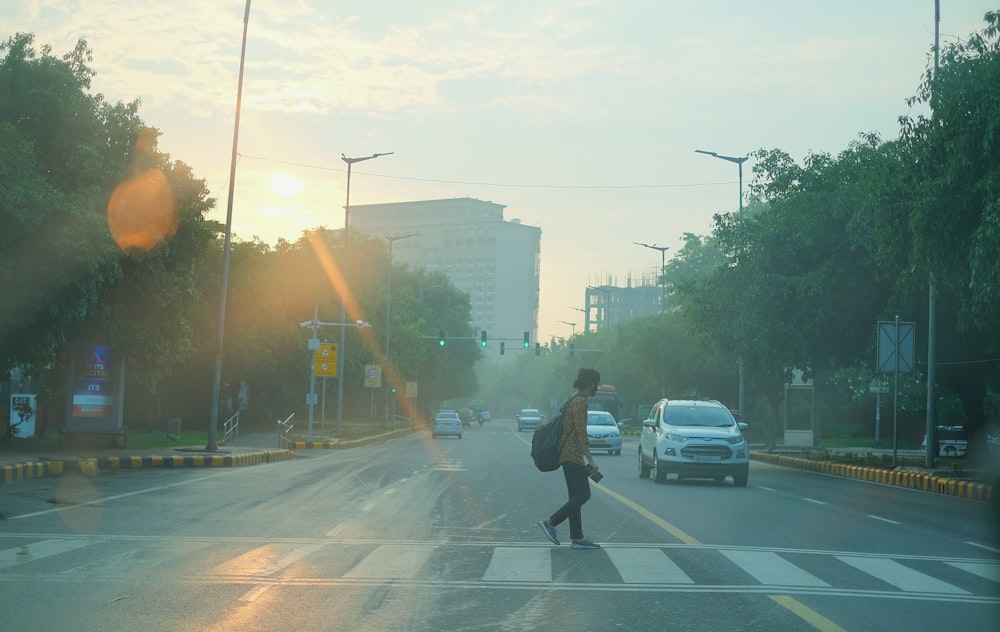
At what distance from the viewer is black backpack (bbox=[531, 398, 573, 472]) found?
12320mm

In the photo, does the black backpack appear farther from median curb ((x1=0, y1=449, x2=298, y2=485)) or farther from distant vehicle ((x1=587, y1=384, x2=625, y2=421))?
distant vehicle ((x1=587, y1=384, x2=625, y2=421))

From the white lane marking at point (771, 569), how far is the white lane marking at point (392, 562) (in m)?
3.02

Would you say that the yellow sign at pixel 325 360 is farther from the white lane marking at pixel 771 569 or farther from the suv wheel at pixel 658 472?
the white lane marking at pixel 771 569

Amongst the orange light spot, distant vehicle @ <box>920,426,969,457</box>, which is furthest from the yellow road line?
distant vehicle @ <box>920,426,969,457</box>

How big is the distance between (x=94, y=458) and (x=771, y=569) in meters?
19.1

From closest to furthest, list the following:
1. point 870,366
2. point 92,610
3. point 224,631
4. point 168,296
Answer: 1. point 224,631
2. point 92,610
3. point 168,296
4. point 870,366

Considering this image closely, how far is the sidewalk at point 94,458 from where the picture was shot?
22.9 meters

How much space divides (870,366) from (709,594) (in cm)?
2884

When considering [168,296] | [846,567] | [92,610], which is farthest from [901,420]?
[92,610]

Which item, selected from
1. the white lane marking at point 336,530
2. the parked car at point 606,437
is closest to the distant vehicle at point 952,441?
the parked car at point 606,437

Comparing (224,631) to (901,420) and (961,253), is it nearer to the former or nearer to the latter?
(961,253)

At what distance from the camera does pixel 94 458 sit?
26.2 metres

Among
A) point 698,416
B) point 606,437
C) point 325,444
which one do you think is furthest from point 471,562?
point 325,444

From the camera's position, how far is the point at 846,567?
11297 millimetres
